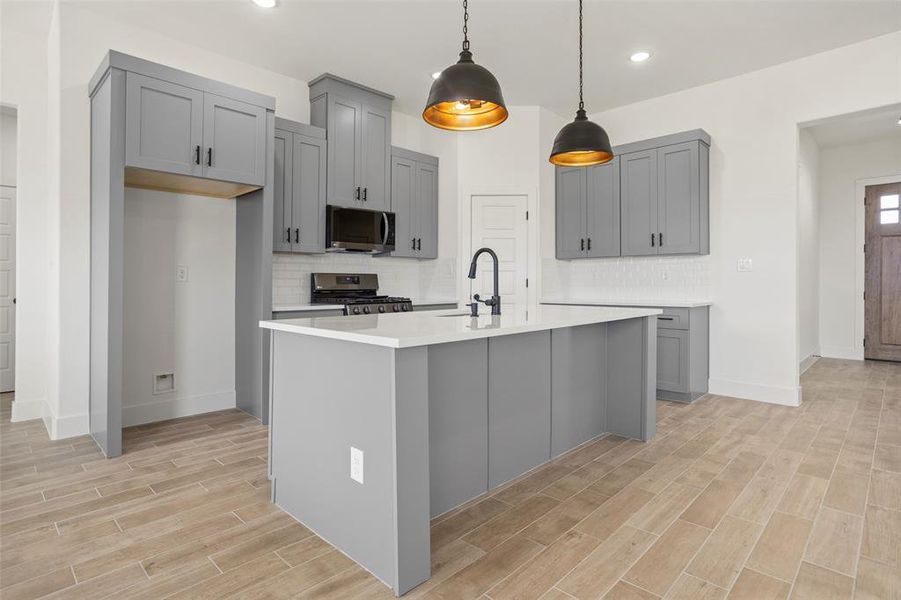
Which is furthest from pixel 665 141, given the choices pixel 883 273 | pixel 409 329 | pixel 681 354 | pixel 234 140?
pixel 883 273

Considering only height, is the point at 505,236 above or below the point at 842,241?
below

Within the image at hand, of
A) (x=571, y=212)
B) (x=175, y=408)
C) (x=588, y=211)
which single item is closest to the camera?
(x=175, y=408)

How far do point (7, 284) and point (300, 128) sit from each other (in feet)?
10.4

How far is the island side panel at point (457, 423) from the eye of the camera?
2.13 m

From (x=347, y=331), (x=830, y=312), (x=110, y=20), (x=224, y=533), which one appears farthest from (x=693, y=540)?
(x=830, y=312)

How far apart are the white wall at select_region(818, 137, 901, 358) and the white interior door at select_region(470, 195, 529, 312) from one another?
459 cm

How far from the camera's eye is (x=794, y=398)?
424 cm

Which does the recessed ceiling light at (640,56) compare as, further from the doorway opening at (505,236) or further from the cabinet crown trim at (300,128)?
the cabinet crown trim at (300,128)

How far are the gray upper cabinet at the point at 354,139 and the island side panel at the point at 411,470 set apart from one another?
10.0 ft

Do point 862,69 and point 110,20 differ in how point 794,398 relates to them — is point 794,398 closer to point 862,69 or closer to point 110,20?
point 862,69

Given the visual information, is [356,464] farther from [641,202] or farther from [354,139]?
[641,202]

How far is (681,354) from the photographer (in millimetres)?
4367

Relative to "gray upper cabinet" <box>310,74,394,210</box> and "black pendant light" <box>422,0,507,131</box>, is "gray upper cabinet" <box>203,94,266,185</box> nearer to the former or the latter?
"gray upper cabinet" <box>310,74,394,210</box>

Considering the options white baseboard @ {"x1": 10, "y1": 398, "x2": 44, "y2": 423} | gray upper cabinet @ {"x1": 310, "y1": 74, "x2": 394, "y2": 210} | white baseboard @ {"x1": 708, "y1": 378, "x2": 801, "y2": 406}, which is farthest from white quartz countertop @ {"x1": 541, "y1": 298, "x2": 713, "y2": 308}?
white baseboard @ {"x1": 10, "y1": 398, "x2": 44, "y2": 423}
